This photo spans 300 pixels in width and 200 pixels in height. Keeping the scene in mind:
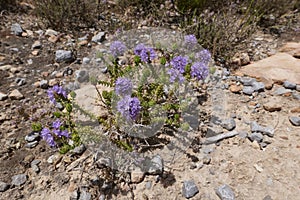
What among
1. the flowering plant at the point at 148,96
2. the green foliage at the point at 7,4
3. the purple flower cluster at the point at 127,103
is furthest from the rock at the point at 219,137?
the green foliage at the point at 7,4

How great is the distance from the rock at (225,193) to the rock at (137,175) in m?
0.70

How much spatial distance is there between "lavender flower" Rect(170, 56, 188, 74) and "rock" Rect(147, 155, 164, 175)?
3.03ft

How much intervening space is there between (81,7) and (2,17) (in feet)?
4.32

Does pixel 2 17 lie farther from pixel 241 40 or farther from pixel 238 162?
pixel 238 162

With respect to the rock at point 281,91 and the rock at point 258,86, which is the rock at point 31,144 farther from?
the rock at point 281,91

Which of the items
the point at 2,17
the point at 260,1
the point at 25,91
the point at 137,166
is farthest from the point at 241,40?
the point at 2,17

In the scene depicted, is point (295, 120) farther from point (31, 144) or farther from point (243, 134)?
point (31, 144)

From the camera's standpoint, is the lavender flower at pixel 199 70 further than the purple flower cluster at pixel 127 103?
Yes

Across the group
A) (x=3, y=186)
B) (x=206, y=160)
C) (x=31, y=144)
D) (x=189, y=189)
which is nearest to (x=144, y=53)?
(x=206, y=160)

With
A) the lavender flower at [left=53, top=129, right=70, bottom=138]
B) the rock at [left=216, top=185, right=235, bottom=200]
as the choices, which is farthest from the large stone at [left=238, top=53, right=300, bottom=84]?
the lavender flower at [left=53, top=129, right=70, bottom=138]

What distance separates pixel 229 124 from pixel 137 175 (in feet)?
3.78

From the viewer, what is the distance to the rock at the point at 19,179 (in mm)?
2665

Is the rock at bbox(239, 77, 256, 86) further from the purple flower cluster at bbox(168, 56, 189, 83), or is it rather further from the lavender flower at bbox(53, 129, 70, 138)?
the lavender flower at bbox(53, 129, 70, 138)

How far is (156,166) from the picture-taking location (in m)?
2.69
